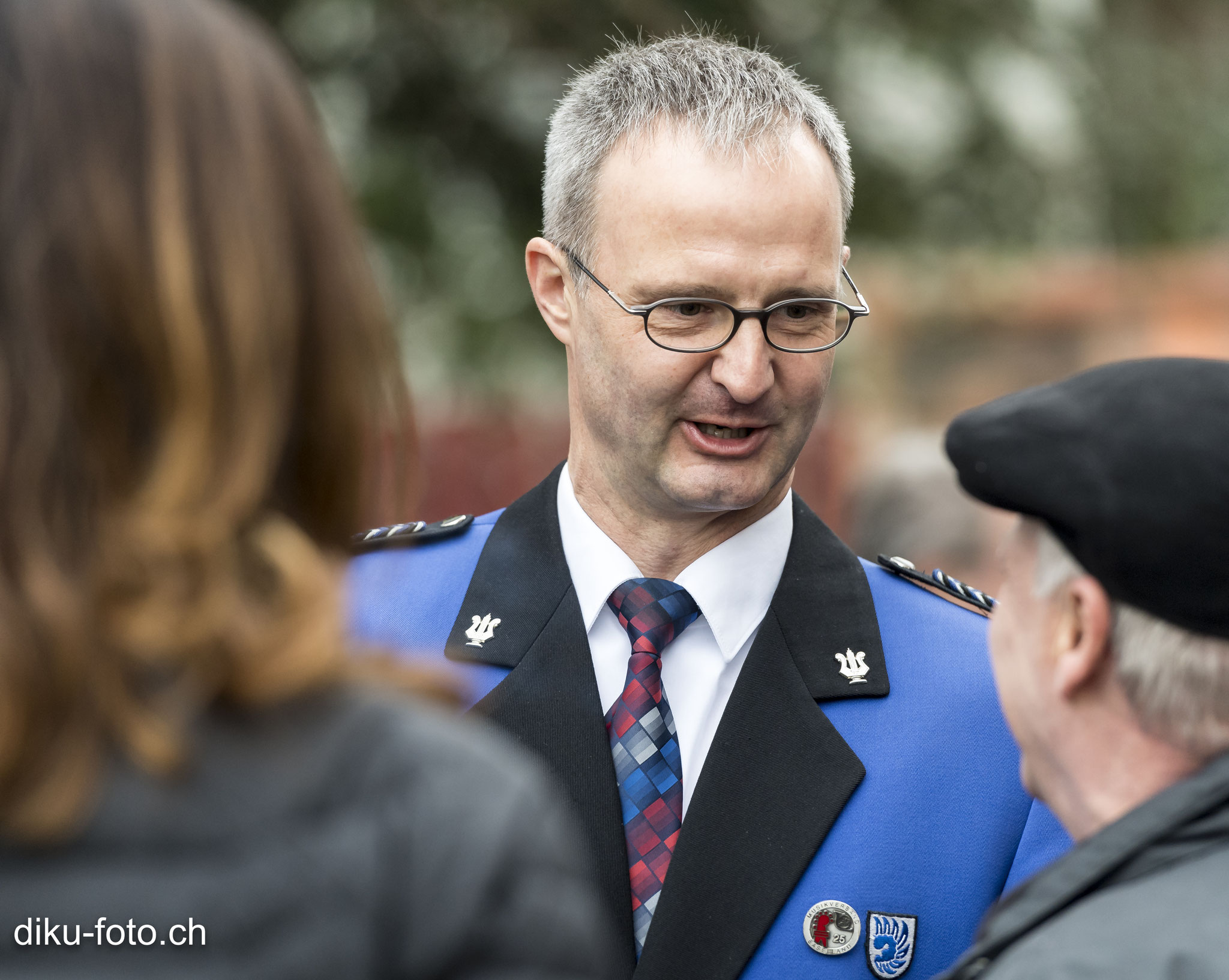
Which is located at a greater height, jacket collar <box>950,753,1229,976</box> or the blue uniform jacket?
jacket collar <box>950,753,1229,976</box>

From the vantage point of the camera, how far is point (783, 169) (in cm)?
214

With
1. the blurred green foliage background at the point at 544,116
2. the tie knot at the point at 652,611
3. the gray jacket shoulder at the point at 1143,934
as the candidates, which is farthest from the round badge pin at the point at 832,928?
the blurred green foliage background at the point at 544,116

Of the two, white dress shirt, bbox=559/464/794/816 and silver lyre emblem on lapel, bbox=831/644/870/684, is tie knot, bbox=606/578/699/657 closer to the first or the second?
white dress shirt, bbox=559/464/794/816

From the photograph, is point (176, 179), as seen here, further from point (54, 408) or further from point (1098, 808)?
point (1098, 808)

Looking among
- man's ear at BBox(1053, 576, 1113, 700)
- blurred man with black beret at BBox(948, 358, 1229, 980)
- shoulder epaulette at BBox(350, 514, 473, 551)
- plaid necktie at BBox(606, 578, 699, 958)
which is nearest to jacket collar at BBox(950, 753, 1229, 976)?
blurred man with black beret at BBox(948, 358, 1229, 980)

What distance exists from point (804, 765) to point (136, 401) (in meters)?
1.33

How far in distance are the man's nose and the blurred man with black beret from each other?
2.10 feet

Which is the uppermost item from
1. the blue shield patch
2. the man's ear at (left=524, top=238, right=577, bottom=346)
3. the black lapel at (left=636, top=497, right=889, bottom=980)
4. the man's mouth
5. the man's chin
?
the man's ear at (left=524, top=238, right=577, bottom=346)

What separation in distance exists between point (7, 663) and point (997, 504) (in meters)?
1.05

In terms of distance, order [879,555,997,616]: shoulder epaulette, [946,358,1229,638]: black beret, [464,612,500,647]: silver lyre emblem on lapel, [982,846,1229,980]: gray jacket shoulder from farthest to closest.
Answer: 1. [879,555,997,616]: shoulder epaulette
2. [464,612,500,647]: silver lyre emblem on lapel
3. [946,358,1229,638]: black beret
4. [982,846,1229,980]: gray jacket shoulder

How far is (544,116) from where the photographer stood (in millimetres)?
7949

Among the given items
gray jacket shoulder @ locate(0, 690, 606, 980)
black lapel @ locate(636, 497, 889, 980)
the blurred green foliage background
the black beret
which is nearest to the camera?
gray jacket shoulder @ locate(0, 690, 606, 980)

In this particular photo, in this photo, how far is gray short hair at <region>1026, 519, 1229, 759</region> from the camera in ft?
4.48

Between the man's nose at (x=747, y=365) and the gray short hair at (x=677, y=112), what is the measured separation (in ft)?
0.96
